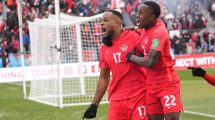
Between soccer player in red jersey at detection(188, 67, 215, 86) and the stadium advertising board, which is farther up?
soccer player in red jersey at detection(188, 67, 215, 86)

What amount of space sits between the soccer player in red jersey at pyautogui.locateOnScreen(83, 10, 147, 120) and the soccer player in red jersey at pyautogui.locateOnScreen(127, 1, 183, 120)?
0.15m

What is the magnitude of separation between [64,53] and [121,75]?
32.7 ft

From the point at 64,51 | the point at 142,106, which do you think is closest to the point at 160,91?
the point at 142,106

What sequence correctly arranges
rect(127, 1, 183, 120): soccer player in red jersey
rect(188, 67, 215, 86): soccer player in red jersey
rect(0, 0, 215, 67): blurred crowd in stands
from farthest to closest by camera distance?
rect(0, 0, 215, 67): blurred crowd in stands, rect(127, 1, 183, 120): soccer player in red jersey, rect(188, 67, 215, 86): soccer player in red jersey

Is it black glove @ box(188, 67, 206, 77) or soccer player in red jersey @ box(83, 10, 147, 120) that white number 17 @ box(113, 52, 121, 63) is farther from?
black glove @ box(188, 67, 206, 77)

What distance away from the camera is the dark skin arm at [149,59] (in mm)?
6487

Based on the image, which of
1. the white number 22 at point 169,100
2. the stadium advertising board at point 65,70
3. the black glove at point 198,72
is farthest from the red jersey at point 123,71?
the stadium advertising board at point 65,70

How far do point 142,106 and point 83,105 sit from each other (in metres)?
8.26

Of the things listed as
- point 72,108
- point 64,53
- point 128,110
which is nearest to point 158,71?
point 128,110

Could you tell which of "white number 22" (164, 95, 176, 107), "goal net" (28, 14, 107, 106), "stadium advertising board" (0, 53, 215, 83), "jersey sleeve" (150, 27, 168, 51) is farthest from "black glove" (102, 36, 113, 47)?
"stadium advertising board" (0, 53, 215, 83)

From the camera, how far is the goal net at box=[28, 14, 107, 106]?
15.4 m

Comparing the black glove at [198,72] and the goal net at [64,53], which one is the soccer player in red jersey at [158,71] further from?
the goal net at [64,53]

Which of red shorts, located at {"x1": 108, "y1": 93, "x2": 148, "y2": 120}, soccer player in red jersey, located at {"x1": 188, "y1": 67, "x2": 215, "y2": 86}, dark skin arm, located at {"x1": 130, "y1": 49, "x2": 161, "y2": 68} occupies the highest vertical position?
dark skin arm, located at {"x1": 130, "y1": 49, "x2": 161, "y2": 68}

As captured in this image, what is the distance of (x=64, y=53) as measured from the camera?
16562 millimetres
